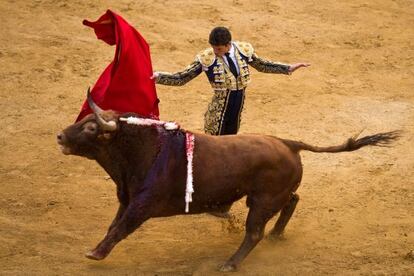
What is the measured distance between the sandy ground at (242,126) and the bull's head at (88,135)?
1052 millimetres

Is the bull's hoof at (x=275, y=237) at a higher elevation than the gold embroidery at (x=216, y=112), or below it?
below

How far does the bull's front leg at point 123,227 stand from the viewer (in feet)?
22.2

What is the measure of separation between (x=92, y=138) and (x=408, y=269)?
2.92 metres

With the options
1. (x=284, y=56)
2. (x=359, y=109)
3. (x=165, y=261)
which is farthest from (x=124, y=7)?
(x=165, y=261)

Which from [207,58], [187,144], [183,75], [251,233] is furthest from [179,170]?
[207,58]

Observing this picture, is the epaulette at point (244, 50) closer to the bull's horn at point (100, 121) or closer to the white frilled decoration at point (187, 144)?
the white frilled decoration at point (187, 144)

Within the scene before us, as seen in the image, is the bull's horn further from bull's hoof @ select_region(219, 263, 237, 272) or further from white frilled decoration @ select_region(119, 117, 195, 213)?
bull's hoof @ select_region(219, 263, 237, 272)

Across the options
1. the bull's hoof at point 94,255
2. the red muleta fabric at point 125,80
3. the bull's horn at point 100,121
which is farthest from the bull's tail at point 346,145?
the bull's hoof at point 94,255

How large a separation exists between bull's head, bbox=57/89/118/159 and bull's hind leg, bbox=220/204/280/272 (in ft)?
4.70

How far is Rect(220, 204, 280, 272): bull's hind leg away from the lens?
7105 mm

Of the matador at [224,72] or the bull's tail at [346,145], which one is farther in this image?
the matador at [224,72]

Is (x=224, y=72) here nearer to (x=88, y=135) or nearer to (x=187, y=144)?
(x=187, y=144)

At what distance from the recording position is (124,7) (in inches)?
529

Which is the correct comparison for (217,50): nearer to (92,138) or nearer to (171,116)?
(92,138)
